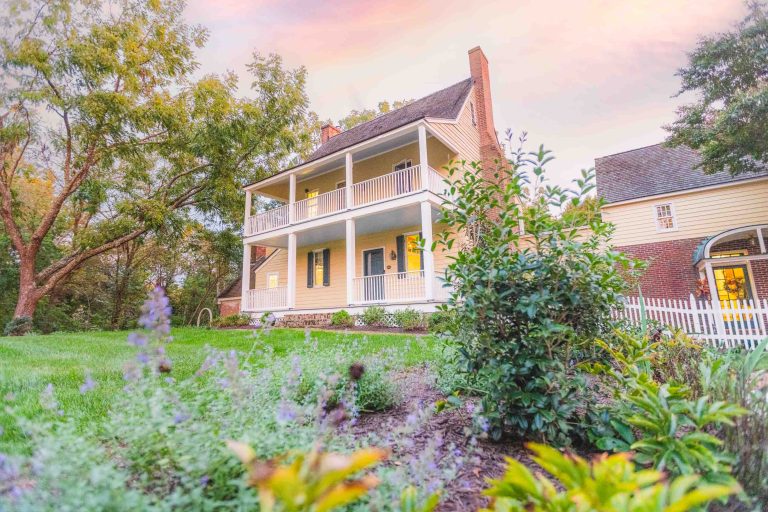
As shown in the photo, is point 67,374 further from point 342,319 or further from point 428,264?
point 428,264

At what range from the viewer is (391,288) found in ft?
38.8

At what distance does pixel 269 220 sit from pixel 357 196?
13.2 ft

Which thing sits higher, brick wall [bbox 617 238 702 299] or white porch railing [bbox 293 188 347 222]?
white porch railing [bbox 293 188 347 222]

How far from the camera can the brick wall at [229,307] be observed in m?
19.0

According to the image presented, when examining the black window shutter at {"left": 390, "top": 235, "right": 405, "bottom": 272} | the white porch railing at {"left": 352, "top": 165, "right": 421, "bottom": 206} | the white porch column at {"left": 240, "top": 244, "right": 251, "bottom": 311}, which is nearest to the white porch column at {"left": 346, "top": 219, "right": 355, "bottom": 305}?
the white porch railing at {"left": 352, "top": 165, "right": 421, "bottom": 206}

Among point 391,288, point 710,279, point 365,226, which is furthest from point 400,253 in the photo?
point 710,279

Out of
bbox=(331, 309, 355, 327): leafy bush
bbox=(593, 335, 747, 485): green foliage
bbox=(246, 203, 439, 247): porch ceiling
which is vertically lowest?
bbox=(593, 335, 747, 485): green foliage

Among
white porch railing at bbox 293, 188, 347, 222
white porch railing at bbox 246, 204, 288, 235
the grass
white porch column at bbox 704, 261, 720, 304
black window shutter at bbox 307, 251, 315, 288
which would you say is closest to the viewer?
the grass

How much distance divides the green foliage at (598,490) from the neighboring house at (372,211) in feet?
28.8

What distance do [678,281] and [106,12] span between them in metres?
21.7

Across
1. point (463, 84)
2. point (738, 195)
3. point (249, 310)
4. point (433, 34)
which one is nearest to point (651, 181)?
point (738, 195)

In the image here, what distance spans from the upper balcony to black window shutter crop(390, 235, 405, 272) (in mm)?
1835

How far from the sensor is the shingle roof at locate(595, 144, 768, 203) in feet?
40.2

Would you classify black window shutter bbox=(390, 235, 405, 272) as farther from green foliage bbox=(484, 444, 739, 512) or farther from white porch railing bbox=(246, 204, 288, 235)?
green foliage bbox=(484, 444, 739, 512)
